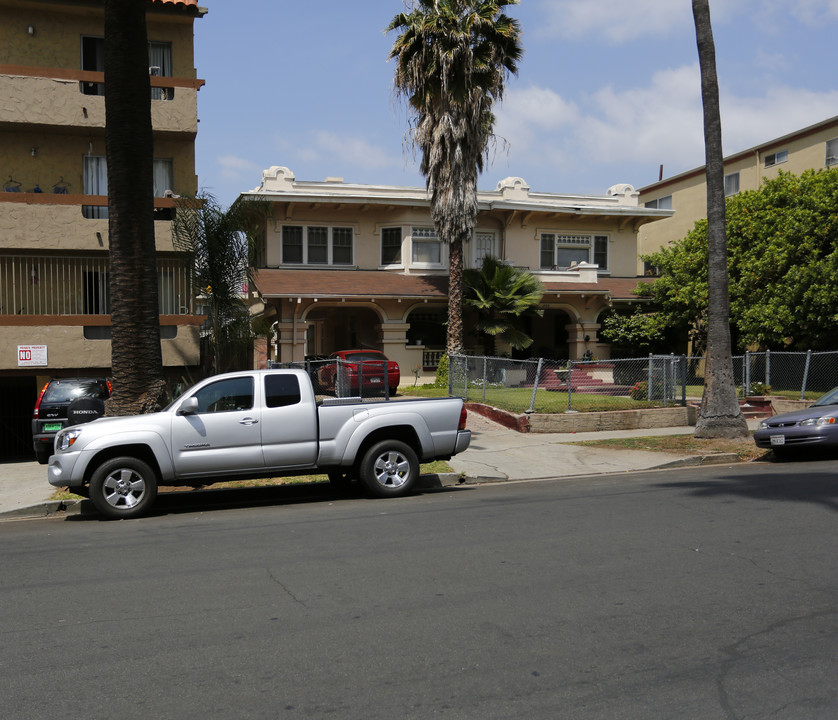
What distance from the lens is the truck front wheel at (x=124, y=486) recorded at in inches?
388

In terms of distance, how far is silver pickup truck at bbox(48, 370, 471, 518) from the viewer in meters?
9.95

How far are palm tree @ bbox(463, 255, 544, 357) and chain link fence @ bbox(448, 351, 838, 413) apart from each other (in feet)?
13.8

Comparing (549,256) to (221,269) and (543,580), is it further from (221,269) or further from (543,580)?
(543,580)

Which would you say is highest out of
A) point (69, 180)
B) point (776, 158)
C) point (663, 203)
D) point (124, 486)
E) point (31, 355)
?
point (776, 158)

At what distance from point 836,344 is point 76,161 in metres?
22.2

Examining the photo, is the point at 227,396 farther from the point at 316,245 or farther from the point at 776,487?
the point at 316,245

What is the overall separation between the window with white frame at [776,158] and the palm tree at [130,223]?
29969mm

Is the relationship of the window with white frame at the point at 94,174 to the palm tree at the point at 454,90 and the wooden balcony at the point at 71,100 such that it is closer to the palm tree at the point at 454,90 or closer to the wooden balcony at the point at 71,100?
the wooden balcony at the point at 71,100

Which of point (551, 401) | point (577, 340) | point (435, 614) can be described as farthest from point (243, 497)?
point (577, 340)

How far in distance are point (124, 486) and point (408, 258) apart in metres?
20.4

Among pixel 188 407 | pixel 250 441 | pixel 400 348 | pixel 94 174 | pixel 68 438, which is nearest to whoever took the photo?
pixel 68 438

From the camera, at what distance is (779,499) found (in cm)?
967

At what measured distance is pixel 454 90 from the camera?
79.8ft

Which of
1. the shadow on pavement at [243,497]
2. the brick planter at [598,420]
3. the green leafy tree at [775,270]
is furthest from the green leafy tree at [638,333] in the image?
the shadow on pavement at [243,497]
